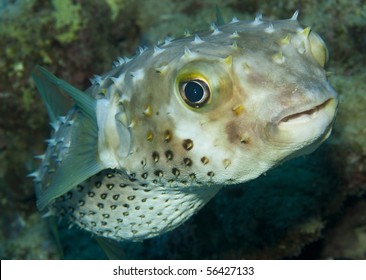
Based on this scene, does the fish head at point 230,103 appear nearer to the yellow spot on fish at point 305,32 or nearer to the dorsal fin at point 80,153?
the yellow spot on fish at point 305,32

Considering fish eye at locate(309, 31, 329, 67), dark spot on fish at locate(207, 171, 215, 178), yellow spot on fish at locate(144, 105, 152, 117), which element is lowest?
dark spot on fish at locate(207, 171, 215, 178)

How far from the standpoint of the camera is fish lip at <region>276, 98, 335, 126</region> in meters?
1.64

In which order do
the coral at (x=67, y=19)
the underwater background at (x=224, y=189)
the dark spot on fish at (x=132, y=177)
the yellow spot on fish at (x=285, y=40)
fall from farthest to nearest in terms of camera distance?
the coral at (x=67, y=19) → the underwater background at (x=224, y=189) → the dark spot on fish at (x=132, y=177) → the yellow spot on fish at (x=285, y=40)

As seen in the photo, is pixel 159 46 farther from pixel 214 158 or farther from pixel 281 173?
pixel 281 173

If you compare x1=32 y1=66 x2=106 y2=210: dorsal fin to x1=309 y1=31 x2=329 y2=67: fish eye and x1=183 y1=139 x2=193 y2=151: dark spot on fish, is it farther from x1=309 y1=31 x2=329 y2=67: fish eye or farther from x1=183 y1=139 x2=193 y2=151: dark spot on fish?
x1=309 y1=31 x2=329 y2=67: fish eye

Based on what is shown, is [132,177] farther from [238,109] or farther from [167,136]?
[238,109]

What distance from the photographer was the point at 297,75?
173 centimetres

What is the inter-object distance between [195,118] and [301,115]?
447 millimetres

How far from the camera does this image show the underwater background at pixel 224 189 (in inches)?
146

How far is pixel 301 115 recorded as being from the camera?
165 cm

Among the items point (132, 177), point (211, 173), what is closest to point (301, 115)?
point (211, 173)

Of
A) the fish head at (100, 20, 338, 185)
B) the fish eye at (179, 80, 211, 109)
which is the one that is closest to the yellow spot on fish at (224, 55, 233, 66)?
the fish head at (100, 20, 338, 185)

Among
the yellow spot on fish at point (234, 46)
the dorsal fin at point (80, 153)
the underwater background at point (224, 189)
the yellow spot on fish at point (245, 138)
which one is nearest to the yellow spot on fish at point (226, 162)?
the yellow spot on fish at point (245, 138)
